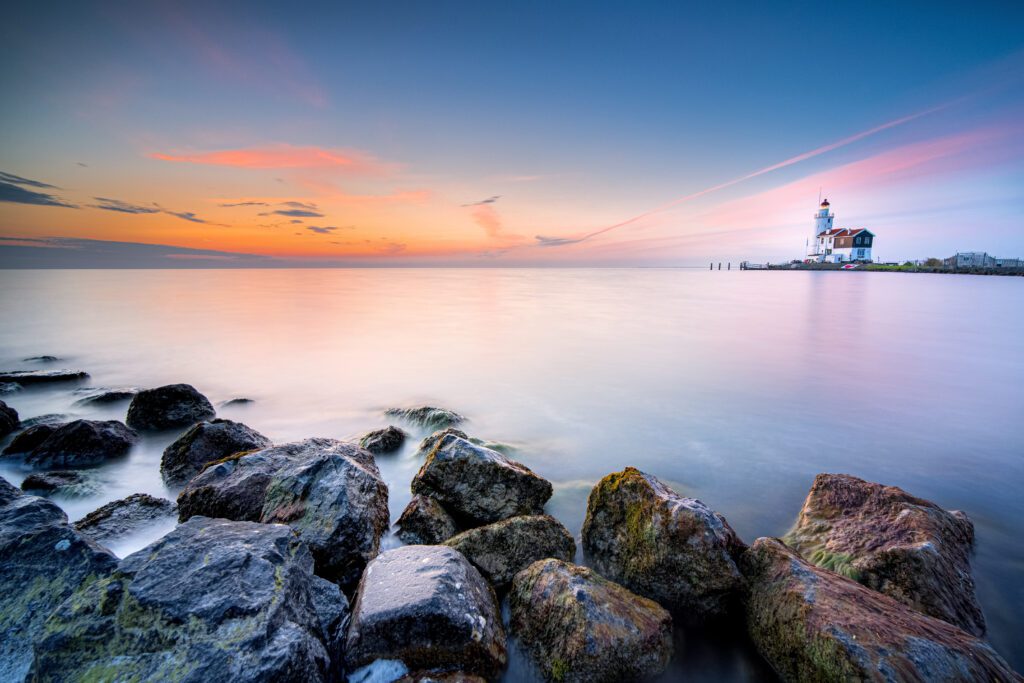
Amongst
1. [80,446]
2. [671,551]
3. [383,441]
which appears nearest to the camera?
[671,551]

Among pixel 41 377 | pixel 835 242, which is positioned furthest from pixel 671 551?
pixel 835 242

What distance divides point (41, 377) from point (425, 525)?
465 inches

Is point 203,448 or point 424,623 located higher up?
point 424,623

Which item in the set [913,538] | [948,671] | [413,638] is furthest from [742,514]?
[413,638]

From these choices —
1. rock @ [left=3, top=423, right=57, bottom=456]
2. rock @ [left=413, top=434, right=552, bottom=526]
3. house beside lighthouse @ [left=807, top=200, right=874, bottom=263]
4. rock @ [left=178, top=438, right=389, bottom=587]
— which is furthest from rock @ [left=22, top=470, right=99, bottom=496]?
house beside lighthouse @ [left=807, top=200, right=874, bottom=263]

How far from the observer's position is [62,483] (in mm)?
5547

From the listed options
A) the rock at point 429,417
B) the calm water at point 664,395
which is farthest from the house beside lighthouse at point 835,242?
the rock at point 429,417

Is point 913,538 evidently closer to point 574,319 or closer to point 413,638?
point 413,638

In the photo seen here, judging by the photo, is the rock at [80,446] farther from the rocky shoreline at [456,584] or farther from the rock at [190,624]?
the rock at [190,624]

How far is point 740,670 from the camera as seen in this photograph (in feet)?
10.8

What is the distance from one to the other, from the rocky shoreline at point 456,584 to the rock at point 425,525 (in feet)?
0.06

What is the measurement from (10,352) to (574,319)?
2148 centimetres

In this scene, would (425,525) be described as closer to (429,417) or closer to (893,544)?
(893,544)

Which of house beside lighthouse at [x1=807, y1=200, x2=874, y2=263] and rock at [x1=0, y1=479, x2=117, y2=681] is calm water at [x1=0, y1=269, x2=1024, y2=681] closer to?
rock at [x1=0, y1=479, x2=117, y2=681]
